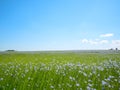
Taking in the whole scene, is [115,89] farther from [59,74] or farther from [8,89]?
[8,89]

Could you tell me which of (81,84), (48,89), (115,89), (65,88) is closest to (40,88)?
(48,89)

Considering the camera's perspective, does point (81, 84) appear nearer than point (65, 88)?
No

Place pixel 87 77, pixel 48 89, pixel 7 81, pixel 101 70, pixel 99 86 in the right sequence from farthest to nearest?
pixel 101 70 < pixel 87 77 < pixel 7 81 < pixel 99 86 < pixel 48 89

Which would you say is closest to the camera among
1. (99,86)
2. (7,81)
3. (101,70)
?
(99,86)

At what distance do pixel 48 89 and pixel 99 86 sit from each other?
6.19 ft

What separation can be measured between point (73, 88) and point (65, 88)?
282 millimetres

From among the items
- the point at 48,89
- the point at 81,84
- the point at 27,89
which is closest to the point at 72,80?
the point at 81,84

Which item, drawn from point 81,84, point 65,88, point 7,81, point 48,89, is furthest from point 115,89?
point 7,81

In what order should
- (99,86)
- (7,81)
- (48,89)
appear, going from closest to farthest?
1. (48,89)
2. (99,86)
3. (7,81)

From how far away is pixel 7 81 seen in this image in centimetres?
634

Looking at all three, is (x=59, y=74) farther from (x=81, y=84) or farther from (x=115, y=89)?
(x=115, y=89)

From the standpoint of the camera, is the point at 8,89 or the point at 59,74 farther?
the point at 59,74

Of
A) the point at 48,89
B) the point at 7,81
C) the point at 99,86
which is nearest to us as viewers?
the point at 48,89

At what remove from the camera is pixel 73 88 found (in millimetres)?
5426
